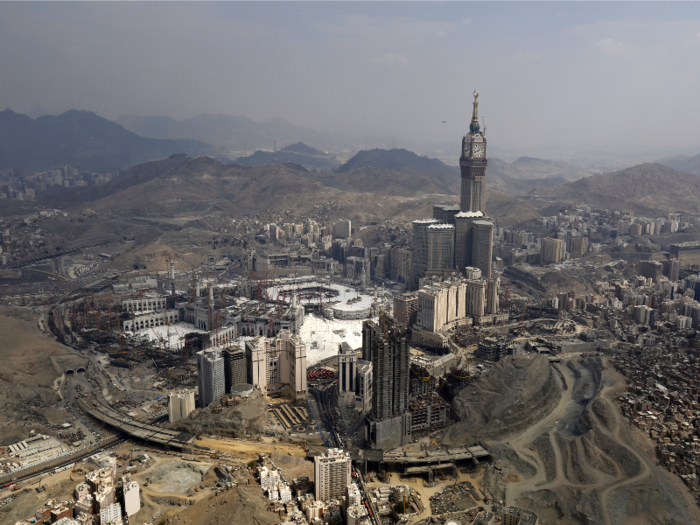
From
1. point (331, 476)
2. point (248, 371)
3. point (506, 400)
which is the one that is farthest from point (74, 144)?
point (331, 476)

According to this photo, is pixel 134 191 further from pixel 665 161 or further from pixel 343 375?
pixel 665 161

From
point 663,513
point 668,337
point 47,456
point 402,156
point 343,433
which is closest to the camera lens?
point 663,513

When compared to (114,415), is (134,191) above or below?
above

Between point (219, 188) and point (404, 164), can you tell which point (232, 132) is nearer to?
point (404, 164)

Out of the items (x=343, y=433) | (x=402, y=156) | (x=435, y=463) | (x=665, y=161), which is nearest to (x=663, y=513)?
(x=435, y=463)

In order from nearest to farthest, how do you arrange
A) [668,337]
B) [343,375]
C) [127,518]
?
[127,518] → [343,375] → [668,337]

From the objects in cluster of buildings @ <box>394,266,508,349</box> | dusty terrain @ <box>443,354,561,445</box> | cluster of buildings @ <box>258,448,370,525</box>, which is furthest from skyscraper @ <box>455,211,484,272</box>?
cluster of buildings @ <box>258,448,370,525</box>

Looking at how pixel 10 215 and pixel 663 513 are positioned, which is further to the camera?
pixel 10 215
